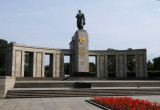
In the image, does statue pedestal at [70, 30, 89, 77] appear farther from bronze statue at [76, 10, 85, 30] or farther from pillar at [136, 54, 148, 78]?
pillar at [136, 54, 148, 78]

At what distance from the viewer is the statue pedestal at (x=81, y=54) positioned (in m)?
38.5

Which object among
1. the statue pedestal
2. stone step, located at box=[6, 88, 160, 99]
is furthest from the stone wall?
stone step, located at box=[6, 88, 160, 99]

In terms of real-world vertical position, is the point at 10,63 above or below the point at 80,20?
below

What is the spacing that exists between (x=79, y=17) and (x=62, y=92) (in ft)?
81.8

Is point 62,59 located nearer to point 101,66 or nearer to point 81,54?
point 81,54

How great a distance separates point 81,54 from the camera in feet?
128

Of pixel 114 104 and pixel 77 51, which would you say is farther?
pixel 77 51

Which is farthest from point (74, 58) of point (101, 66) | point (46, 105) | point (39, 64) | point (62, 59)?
point (46, 105)

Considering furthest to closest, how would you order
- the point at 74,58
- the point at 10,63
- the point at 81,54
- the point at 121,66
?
the point at 121,66
the point at 74,58
the point at 81,54
the point at 10,63

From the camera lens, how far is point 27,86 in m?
23.0

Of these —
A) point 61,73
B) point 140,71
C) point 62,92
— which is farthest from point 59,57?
point 62,92

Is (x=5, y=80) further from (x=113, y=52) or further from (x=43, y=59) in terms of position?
(x=113, y=52)

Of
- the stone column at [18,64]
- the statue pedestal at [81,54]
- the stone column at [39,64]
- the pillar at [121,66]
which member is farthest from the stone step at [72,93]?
the pillar at [121,66]

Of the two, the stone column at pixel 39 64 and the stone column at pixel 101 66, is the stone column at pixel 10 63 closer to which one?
the stone column at pixel 39 64
